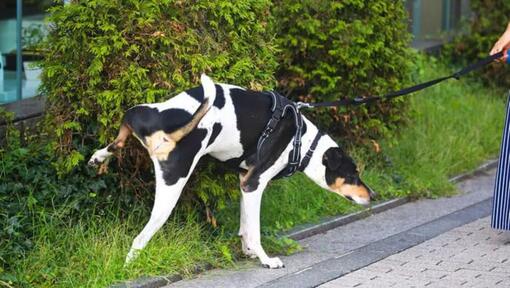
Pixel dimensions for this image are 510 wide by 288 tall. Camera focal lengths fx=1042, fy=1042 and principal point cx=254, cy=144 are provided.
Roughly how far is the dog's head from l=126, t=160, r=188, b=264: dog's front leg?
1037 millimetres

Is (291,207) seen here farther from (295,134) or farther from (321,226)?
(295,134)

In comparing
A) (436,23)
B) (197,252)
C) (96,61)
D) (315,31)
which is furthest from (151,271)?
(436,23)

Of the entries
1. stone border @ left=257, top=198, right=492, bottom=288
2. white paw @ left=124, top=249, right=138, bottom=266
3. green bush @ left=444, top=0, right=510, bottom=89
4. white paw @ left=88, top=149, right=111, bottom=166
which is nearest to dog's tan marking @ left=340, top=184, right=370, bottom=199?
stone border @ left=257, top=198, right=492, bottom=288

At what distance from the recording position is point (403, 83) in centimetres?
904

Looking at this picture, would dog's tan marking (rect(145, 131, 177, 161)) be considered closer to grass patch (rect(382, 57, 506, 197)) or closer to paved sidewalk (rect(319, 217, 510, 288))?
paved sidewalk (rect(319, 217, 510, 288))

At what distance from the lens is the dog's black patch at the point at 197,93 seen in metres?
6.23

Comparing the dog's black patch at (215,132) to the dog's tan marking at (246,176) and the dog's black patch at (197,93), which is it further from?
the dog's tan marking at (246,176)

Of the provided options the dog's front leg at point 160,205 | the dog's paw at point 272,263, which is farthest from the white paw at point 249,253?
the dog's front leg at point 160,205

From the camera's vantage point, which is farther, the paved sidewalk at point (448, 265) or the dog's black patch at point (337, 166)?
the dog's black patch at point (337, 166)

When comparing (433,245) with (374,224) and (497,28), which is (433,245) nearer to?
(374,224)

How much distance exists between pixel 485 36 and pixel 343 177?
6.20m

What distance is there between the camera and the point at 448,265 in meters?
6.87

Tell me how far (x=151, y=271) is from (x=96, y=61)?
4.36 ft

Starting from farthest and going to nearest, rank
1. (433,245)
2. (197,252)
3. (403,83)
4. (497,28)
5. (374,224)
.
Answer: (497,28) → (403,83) → (374,224) → (433,245) → (197,252)
